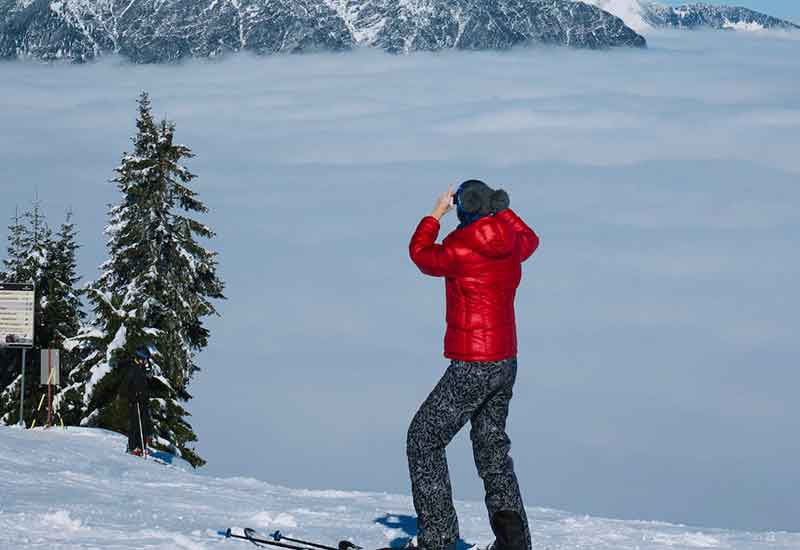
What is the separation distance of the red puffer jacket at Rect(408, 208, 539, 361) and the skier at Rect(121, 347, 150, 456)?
37.7 feet

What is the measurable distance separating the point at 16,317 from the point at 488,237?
1887cm

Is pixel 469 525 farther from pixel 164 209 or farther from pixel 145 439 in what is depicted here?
pixel 164 209

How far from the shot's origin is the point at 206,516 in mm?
10922

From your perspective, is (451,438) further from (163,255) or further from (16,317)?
(163,255)

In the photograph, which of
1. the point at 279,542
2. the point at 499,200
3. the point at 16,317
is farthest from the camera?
the point at 16,317

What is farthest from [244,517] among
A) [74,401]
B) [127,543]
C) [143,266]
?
[143,266]

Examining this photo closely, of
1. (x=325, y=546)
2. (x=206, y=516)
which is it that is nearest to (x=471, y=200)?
(x=325, y=546)

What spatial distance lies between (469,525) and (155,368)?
1606 cm

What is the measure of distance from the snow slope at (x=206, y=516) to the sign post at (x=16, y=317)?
377 inches

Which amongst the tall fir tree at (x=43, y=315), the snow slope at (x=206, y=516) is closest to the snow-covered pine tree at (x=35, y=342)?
the tall fir tree at (x=43, y=315)

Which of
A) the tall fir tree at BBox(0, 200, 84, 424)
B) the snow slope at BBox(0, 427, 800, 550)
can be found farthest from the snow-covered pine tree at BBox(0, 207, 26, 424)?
the snow slope at BBox(0, 427, 800, 550)

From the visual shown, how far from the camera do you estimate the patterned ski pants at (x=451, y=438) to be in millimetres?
7676

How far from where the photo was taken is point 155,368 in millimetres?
26188

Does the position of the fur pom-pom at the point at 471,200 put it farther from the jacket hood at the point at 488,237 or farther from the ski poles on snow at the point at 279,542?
the ski poles on snow at the point at 279,542
